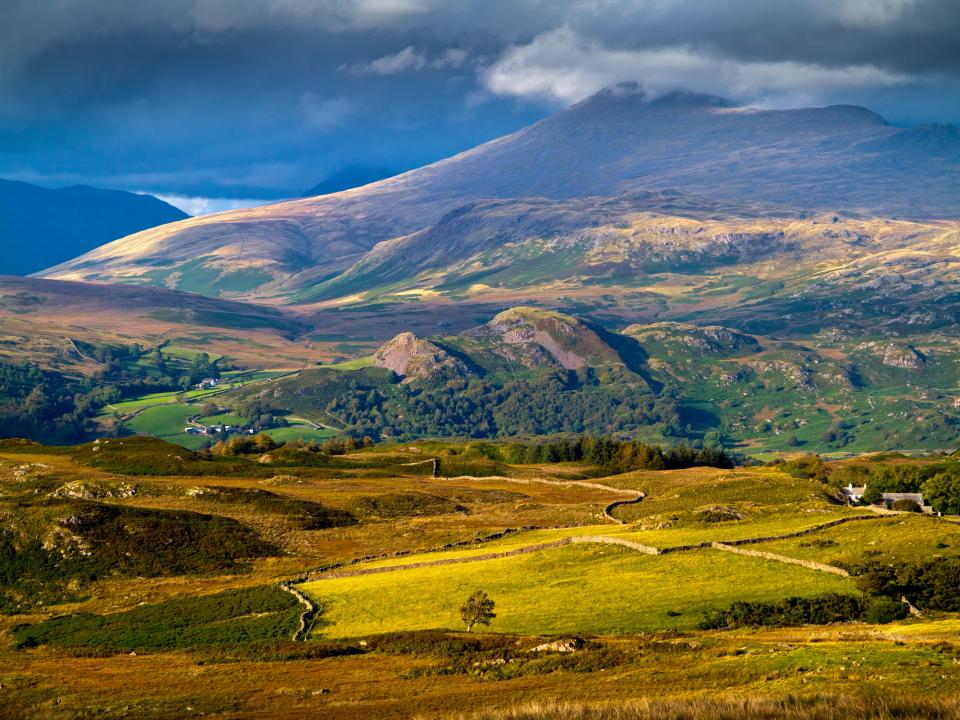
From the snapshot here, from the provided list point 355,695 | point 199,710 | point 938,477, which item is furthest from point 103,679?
point 938,477

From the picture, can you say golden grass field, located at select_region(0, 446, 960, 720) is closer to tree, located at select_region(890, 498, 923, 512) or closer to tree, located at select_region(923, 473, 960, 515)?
tree, located at select_region(890, 498, 923, 512)

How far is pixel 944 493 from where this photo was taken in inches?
5020

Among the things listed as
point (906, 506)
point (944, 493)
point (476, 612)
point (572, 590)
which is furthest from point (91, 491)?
point (944, 493)

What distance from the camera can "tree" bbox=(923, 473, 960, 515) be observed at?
12188 cm

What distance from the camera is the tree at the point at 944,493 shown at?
122 m

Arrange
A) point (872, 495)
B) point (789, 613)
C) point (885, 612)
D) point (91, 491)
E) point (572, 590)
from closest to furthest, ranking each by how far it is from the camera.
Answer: point (885, 612) → point (789, 613) → point (572, 590) → point (91, 491) → point (872, 495)

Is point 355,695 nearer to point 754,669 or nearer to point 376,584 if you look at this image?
point 754,669

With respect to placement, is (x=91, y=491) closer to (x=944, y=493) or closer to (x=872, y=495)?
(x=872, y=495)

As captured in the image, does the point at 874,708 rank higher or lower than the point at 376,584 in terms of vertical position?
higher

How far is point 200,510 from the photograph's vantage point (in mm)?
125438

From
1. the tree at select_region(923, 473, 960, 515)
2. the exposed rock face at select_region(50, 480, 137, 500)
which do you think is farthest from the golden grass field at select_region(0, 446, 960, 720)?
the tree at select_region(923, 473, 960, 515)

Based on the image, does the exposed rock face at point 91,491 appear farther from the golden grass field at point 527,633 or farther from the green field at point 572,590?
the green field at point 572,590

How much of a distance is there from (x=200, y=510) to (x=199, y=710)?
81.5 metres

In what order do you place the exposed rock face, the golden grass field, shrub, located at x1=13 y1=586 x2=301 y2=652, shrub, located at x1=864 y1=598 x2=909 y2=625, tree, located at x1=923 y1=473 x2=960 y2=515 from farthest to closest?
the exposed rock face < tree, located at x1=923 y1=473 x2=960 y2=515 < shrub, located at x1=13 y1=586 x2=301 y2=652 < shrub, located at x1=864 y1=598 x2=909 y2=625 < the golden grass field
